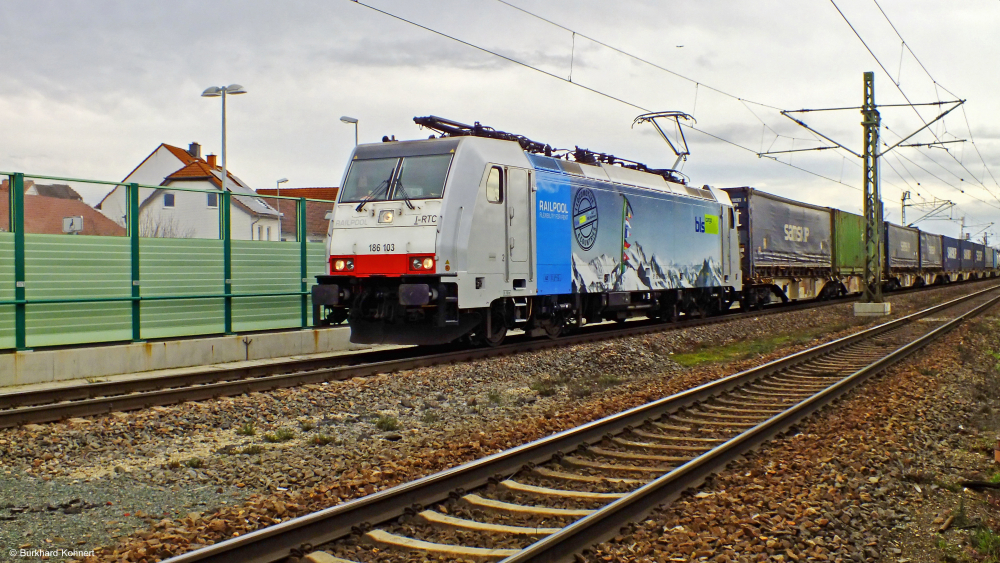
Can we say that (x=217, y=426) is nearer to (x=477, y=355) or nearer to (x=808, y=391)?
(x=477, y=355)

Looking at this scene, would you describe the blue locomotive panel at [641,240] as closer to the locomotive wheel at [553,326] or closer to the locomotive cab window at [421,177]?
the locomotive wheel at [553,326]

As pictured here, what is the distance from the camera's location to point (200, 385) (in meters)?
9.62

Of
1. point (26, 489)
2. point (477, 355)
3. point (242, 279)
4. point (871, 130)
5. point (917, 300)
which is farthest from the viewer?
point (917, 300)

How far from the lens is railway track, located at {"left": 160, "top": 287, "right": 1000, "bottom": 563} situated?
433cm

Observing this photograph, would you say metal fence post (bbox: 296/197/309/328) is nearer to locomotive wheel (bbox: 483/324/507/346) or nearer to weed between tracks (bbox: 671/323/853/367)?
locomotive wheel (bbox: 483/324/507/346)

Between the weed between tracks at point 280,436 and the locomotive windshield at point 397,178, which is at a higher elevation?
the locomotive windshield at point 397,178

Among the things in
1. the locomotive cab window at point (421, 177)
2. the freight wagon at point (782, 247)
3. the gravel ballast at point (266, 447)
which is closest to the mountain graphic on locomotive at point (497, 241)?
the locomotive cab window at point (421, 177)

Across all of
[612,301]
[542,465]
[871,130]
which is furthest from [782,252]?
[542,465]

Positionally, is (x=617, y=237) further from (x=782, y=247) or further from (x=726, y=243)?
(x=782, y=247)

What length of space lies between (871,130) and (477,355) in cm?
1672

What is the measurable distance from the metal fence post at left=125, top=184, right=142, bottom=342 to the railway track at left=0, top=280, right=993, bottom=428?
1838 mm

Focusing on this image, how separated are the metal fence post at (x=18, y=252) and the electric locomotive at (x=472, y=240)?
379 cm

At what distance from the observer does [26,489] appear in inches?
222

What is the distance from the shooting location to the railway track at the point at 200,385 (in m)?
7.84
